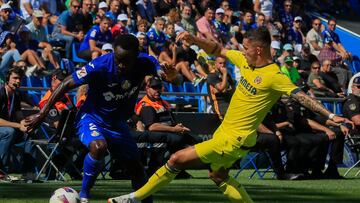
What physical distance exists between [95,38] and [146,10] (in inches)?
141

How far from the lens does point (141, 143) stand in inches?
677

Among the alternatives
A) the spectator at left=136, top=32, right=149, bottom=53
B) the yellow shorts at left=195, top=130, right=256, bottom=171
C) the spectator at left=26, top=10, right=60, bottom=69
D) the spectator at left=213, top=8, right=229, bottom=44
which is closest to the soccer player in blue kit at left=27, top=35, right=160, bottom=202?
the yellow shorts at left=195, top=130, right=256, bottom=171

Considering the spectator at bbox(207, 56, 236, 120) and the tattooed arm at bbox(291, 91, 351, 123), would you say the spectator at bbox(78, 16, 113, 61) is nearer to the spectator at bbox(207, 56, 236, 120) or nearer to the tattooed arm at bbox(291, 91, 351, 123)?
the spectator at bbox(207, 56, 236, 120)

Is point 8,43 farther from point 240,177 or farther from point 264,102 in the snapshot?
point 264,102

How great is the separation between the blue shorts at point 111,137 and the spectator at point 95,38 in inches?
406

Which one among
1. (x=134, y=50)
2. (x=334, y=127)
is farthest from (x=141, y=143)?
(x=134, y=50)

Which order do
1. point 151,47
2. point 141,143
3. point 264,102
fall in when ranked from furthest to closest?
1. point 151,47
2. point 141,143
3. point 264,102

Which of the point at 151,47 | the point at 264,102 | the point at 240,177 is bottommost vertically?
the point at 240,177

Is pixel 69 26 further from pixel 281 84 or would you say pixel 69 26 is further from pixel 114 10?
pixel 281 84

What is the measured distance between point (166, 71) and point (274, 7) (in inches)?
749

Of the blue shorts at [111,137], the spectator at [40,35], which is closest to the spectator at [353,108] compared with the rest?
the spectator at [40,35]

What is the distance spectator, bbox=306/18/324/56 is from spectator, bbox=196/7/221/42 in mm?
3796

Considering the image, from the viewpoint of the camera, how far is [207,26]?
2567 cm

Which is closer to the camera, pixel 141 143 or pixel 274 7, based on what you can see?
pixel 141 143
